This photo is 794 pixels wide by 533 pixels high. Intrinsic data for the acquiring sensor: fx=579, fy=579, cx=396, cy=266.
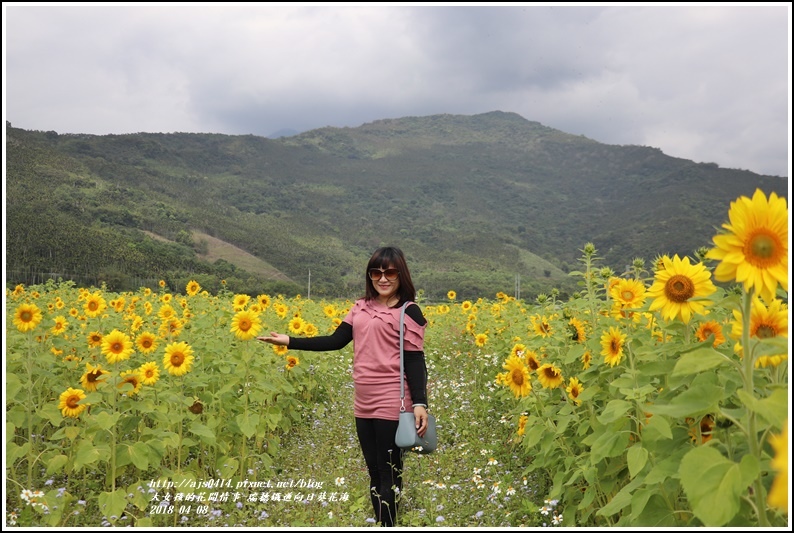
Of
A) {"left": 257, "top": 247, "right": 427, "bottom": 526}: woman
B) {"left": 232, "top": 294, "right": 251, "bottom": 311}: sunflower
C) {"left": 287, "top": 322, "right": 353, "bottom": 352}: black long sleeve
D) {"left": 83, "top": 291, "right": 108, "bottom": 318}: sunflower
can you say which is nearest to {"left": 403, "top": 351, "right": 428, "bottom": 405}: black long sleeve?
{"left": 257, "top": 247, "right": 427, "bottom": 526}: woman

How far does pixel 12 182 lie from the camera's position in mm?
61875

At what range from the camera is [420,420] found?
340 centimetres

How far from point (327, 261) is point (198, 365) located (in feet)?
273

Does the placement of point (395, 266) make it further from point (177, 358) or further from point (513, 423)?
point (513, 423)

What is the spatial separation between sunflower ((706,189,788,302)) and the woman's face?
2261 millimetres

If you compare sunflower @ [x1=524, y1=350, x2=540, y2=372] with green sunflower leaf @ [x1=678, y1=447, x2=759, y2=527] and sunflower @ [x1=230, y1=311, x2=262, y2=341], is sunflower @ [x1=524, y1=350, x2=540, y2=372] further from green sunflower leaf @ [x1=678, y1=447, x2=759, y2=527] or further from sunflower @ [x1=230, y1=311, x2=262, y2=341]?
green sunflower leaf @ [x1=678, y1=447, x2=759, y2=527]

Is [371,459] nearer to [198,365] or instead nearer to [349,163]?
[198,365]

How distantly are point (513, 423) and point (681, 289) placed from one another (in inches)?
124

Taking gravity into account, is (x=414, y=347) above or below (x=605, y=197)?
below

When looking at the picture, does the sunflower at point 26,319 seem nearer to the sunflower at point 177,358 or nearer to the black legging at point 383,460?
the sunflower at point 177,358

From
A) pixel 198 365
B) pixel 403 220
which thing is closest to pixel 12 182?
pixel 198 365

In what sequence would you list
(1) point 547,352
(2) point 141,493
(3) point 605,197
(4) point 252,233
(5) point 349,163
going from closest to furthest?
(2) point 141,493, (1) point 547,352, (4) point 252,233, (3) point 605,197, (5) point 349,163

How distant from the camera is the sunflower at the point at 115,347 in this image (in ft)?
12.1

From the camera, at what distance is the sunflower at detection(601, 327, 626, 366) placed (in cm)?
313
